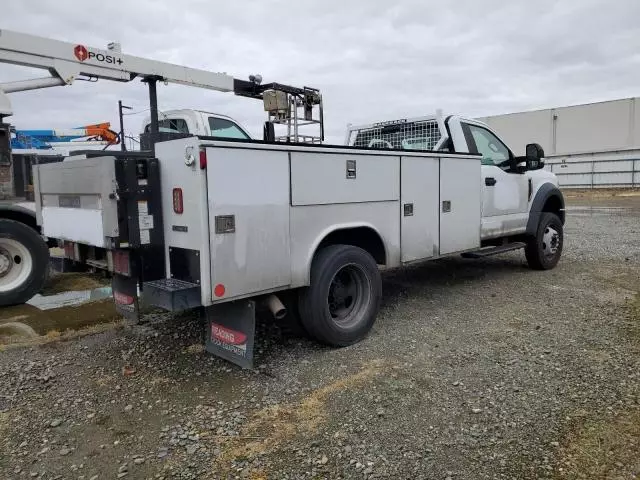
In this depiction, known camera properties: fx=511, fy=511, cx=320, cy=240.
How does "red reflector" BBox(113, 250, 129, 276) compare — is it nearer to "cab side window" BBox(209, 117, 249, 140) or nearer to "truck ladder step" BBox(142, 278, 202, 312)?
"truck ladder step" BBox(142, 278, 202, 312)

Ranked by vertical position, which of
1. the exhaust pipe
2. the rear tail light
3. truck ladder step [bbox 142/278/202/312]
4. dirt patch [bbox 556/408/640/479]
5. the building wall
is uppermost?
the building wall

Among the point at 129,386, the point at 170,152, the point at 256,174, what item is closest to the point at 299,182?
the point at 256,174

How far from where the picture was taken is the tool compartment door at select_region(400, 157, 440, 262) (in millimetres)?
5359

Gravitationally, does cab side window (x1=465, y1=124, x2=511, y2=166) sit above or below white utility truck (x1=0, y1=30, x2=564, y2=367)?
above

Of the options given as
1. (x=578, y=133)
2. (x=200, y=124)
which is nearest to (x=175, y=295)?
(x=200, y=124)

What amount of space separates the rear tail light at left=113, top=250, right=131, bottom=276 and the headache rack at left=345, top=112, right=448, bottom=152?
133 inches

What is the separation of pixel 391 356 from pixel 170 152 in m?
2.51

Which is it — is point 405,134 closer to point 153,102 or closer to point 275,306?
point 275,306

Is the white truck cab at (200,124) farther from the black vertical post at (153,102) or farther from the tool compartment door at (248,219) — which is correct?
the tool compartment door at (248,219)

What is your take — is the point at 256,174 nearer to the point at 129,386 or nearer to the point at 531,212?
the point at 129,386

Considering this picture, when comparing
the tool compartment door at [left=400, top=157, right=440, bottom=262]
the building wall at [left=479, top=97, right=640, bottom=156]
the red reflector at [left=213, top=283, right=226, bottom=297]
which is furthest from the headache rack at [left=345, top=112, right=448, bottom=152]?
the building wall at [left=479, top=97, right=640, bottom=156]

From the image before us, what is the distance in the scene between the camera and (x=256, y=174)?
12.8 feet

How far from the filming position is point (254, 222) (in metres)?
3.92

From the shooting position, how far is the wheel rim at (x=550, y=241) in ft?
26.4
